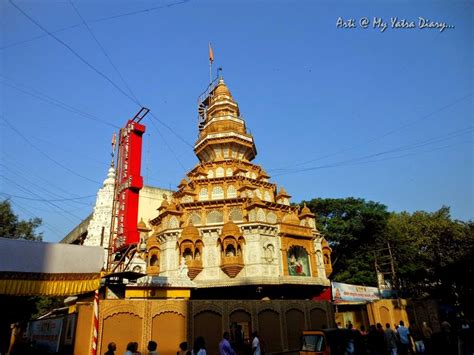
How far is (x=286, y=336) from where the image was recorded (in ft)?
65.1

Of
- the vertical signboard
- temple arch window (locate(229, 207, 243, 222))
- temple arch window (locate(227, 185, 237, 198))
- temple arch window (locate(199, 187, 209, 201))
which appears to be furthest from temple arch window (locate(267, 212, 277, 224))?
the vertical signboard

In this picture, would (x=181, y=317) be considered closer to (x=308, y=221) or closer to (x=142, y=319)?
(x=142, y=319)

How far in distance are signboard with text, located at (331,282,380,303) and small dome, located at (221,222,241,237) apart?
10165 millimetres

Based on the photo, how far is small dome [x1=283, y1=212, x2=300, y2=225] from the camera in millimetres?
29559

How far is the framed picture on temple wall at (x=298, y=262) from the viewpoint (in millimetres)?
27438

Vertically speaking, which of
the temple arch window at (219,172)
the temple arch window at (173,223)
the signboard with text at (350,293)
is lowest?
the signboard with text at (350,293)

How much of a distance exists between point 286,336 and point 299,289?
8300 mm

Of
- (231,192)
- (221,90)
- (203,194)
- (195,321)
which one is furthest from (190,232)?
(221,90)

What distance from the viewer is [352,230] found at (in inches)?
1747

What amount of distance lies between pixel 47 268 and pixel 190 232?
598 inches

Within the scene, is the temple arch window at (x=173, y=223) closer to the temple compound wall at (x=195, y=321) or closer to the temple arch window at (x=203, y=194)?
the temple arch window at (x=203, y=194)

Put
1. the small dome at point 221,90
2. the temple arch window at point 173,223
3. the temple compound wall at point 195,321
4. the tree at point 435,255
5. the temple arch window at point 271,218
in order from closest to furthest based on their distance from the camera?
the temple compound wall at point 195,321 < the temple arch window at point 173,223 < the temple arch window at point 271,218 < the tree at point 435,255 < the small dome at point 221,90

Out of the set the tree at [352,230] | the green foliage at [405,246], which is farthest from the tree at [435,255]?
the tree at [352,230]

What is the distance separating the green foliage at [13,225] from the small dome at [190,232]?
15778mm
